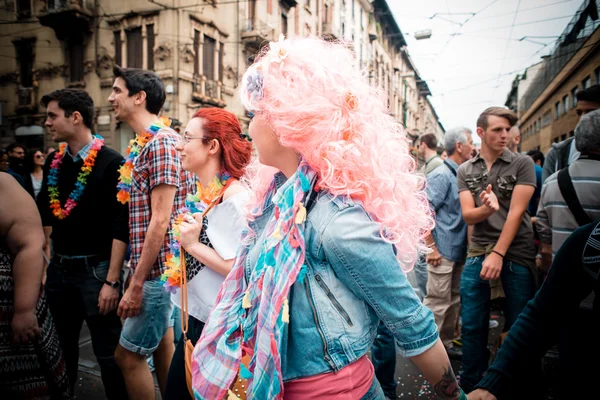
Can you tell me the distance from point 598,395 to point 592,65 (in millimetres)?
4663

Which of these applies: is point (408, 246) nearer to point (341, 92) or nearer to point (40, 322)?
point (341, 92)

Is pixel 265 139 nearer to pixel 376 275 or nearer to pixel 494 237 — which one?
pixel 376 275

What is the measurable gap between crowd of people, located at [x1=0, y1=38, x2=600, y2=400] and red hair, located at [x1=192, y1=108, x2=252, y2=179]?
0.5 inches

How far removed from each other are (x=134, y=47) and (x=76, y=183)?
12.8 meters

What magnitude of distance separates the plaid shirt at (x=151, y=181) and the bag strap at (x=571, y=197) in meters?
2.39

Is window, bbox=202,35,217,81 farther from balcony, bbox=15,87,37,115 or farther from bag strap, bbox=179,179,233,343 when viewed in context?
bag strap, bbox=179,179,233,343

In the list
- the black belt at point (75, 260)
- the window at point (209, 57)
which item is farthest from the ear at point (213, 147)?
the window at point (209, 57)

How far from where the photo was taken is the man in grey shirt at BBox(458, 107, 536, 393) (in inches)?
105

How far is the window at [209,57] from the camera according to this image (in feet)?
47.7

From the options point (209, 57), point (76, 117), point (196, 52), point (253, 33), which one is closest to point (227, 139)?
point (76, 117)

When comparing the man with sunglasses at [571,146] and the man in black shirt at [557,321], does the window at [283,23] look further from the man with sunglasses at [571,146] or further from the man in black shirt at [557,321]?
the man in black shirt at [557,321]

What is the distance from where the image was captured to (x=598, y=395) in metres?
1.26

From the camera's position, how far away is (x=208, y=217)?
1842 millimetres

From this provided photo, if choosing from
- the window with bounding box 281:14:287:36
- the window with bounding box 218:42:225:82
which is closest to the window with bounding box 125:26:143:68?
the window with bounding box 218:42:225:82
